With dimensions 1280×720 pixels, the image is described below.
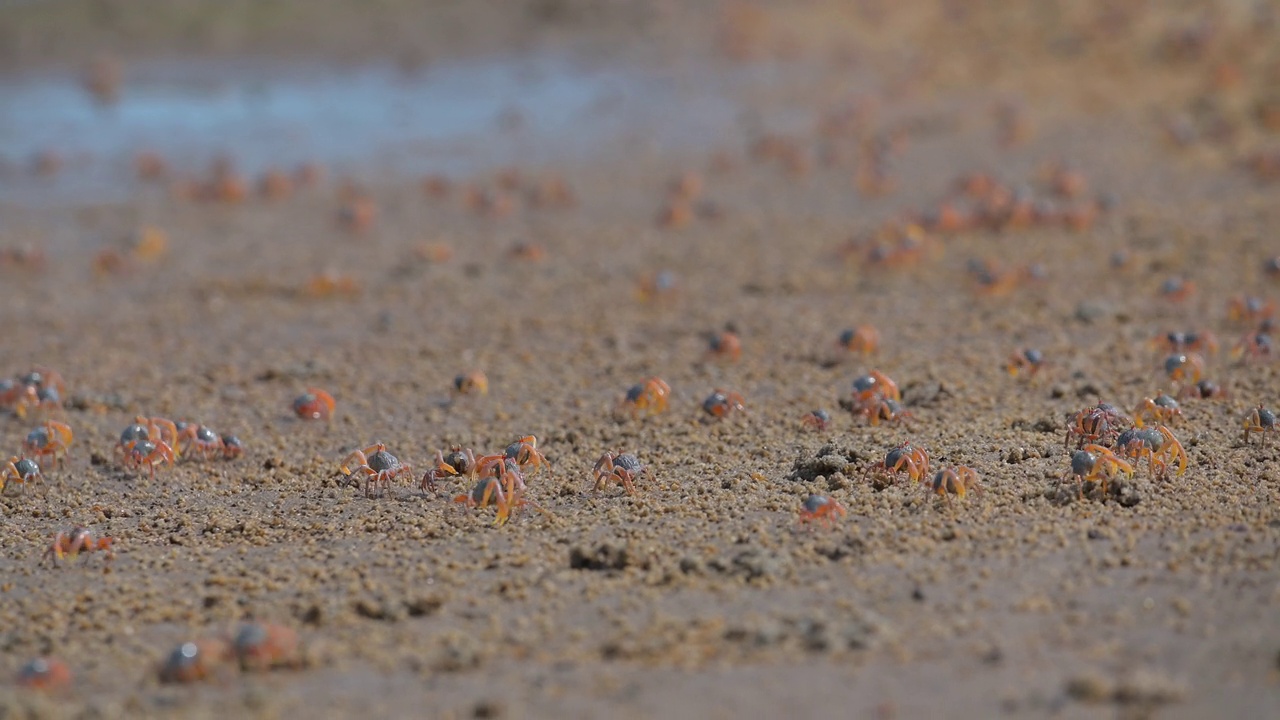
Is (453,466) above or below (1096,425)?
below

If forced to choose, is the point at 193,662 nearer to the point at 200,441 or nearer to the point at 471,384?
the point at 200,441

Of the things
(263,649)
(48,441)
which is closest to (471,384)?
(48,441)

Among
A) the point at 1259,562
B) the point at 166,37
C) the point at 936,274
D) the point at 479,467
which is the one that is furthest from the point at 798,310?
the point at 166,37

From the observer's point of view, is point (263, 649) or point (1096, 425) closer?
point (263, 649)

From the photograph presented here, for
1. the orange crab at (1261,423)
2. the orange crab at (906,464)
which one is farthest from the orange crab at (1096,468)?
the orange crab at (1261,423)

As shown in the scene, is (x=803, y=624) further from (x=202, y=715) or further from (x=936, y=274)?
(x=936, y=274)

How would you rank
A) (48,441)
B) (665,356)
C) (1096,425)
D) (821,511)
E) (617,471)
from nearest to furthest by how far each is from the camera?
1. (821,511)
2. (617,471)
3. (1096,425)
4. (48,441)
5. (665,356)

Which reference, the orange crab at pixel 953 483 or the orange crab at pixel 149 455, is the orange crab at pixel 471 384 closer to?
the orange crab at pixel 149 455
